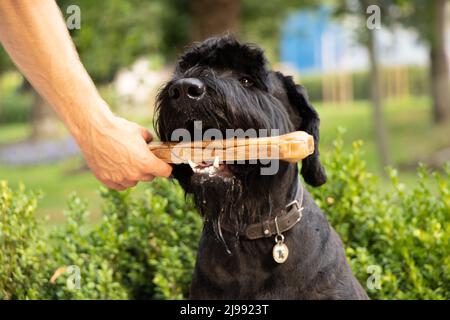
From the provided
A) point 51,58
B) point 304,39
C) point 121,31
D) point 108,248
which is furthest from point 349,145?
point 51,58

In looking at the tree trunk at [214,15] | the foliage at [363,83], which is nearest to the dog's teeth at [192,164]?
the tree trunk at [214,15]

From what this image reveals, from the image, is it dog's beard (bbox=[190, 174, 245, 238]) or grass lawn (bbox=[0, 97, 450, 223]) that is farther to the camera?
grass lawn (bbox=[0, 97, 450, 223])

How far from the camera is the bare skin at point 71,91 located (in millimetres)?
2996

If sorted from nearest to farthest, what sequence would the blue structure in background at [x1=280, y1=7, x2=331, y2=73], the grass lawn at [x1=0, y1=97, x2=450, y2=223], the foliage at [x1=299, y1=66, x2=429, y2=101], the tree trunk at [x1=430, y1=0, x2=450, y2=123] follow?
the grass lawn at [x1=0, y1=97, x2=450, y2=223] < the tree trunk at [x1=430, y1=0, x2=450, y2=123] < the blue structure in background at [x1=280, y1=7, x2=331, y2=73] < the foliage at [x1=299, y1=66, x2=429, y2=101]

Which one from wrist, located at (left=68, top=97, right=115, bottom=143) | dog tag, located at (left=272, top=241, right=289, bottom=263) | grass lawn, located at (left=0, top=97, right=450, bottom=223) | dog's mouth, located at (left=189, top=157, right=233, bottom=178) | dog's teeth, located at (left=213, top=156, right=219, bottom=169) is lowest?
grass lawn, located at (left=0, top=97, right=450, bottom=223)

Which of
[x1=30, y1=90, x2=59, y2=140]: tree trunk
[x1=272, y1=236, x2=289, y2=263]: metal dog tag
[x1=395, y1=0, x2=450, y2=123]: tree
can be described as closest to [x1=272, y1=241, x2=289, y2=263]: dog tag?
[x1=272, y1=236, x2=289, y2=263]: metal dog tag

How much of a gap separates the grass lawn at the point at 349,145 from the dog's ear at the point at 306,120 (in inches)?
356

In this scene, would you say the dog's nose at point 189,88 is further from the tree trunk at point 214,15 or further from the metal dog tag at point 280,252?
the tree trunk at point 214,15

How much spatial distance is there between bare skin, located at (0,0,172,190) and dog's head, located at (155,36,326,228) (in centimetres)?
22

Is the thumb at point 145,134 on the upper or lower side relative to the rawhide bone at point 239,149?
upper

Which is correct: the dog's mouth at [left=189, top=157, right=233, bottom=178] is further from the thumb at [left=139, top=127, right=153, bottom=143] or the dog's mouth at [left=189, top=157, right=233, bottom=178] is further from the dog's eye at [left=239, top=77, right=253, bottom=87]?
the dog's eye at [left=239, top=77, right=253, bottom=87]

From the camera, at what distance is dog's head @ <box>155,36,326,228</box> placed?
313cm
